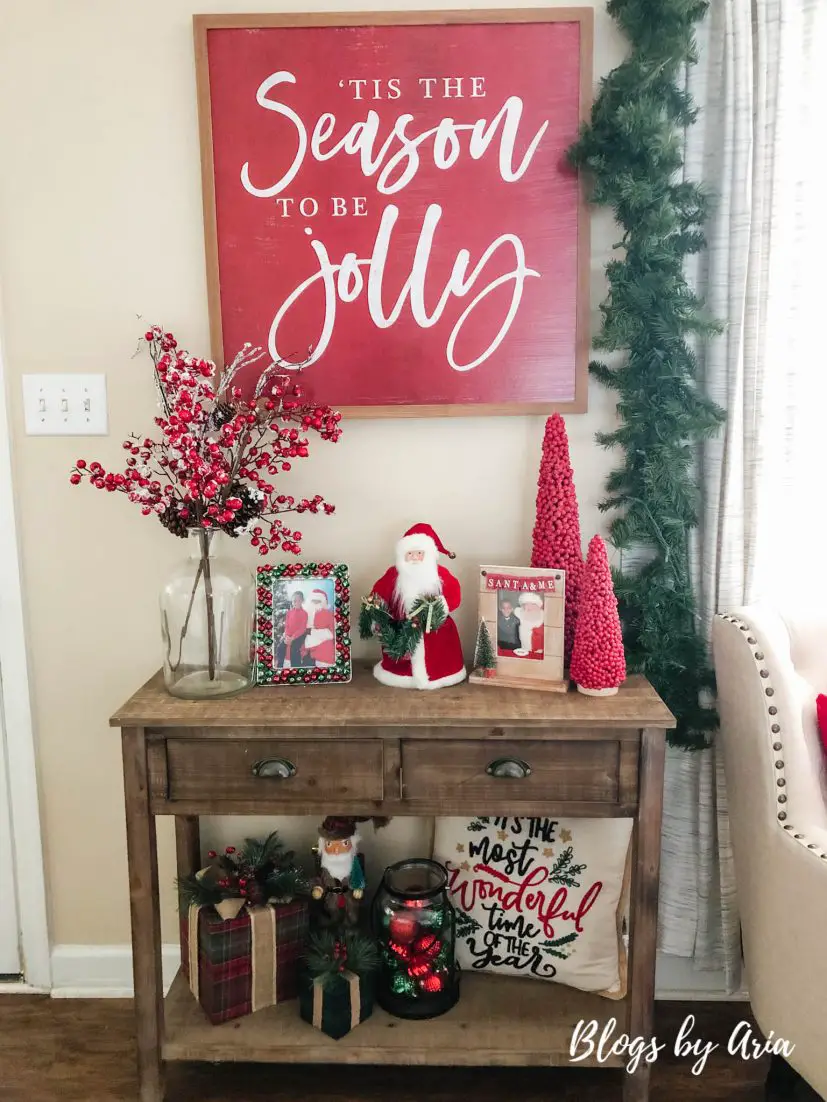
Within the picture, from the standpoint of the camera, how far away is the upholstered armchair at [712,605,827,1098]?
1291 millimetres

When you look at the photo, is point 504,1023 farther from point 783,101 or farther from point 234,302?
point 783,101

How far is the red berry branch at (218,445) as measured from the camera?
1.42 metres

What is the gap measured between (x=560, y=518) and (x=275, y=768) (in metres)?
0.69

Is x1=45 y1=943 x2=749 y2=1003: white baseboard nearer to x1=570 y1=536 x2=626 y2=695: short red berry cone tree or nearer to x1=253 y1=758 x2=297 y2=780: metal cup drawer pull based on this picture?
x1=253 y1=758 x2=297 y2=780: metal cup drawer pull

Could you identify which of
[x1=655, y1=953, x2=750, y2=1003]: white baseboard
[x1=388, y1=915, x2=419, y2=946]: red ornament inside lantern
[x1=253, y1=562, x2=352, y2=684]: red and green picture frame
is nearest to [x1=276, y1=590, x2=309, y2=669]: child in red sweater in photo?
[x1=253, y1=562, x2=352, y2=684]: red and green picture frame

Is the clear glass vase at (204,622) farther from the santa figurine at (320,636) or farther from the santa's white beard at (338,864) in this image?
the santa's white beard at (338,864)

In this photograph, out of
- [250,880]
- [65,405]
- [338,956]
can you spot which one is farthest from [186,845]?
[65,405]

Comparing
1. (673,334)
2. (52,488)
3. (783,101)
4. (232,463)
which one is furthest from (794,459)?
(52,488)

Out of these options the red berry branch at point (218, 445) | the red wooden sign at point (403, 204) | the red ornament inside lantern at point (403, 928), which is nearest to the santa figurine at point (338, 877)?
the red ornament inside lantern at point (403, 928)

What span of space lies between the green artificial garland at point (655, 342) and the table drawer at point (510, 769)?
30 cm

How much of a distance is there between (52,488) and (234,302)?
552mm

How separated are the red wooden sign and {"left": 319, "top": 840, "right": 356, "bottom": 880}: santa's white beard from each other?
91 centimetres

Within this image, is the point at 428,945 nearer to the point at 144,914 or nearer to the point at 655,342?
the point at 144,914

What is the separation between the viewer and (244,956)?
1.59 meters
